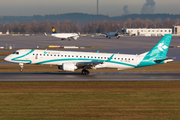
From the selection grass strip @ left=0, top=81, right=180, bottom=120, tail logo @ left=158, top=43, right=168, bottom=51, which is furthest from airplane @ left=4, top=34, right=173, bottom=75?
grass strip @ left=0, top=81, right=180, bottom=120

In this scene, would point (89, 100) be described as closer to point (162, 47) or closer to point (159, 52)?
point (159, 52)

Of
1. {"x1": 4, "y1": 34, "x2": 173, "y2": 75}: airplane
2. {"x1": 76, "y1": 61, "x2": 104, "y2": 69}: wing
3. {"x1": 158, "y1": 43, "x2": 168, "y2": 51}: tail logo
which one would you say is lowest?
{"x1": 76, "y1": 61, "x2": 104, "y2": 69}: wing

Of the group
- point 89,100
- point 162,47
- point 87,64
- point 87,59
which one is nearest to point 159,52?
point 162,47

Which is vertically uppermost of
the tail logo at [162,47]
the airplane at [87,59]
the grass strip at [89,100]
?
the tail logo at [162,47]

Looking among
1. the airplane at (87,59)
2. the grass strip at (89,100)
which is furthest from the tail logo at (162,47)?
the grass strip at (89,100)

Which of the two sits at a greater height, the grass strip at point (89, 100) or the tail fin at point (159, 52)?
the tail fin at point (159, 52)

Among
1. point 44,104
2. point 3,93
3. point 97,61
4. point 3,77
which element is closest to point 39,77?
point 3,77

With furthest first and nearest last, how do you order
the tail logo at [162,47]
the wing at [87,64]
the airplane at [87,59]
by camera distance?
the tail logo at [162,47] → the airplane at [87,59] → the wing at [87,64]

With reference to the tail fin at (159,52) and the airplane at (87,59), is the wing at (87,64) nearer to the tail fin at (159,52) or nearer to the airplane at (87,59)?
the airplane at (87,59)

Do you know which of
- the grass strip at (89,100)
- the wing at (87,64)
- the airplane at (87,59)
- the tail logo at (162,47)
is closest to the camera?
the grass strip at (89,100)

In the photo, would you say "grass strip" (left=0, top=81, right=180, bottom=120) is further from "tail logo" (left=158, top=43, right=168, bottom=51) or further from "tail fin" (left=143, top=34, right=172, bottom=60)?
"tail logo" (left=158, top=43, right=168, bottom=51)

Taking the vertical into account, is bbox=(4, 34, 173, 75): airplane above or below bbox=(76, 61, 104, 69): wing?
above

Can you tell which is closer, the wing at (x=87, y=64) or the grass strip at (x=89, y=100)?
the grass strip at (x=89, y=100)

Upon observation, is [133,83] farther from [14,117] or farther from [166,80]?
[14,117]
